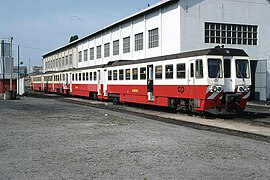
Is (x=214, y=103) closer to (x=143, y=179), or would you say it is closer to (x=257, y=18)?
(x=143, y=179)

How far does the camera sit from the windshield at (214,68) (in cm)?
1585

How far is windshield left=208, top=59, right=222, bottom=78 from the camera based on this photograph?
15.9 metres

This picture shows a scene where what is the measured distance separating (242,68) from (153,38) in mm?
18858

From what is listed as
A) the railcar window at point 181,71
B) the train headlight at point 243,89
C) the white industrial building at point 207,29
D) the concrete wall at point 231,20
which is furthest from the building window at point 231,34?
the train headlight at point 243,89

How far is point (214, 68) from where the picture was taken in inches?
629

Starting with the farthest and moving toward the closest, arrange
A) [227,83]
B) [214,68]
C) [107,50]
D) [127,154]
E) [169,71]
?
[107,50] < [169,71] < [227,83] < [214,68] < [127,154]

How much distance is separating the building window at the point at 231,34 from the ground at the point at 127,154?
20.8m

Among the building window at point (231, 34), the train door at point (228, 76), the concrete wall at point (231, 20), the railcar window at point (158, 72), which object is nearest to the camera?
the train door at point (228, 76)

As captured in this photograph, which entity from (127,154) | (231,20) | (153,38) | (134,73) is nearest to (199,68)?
(134,73)

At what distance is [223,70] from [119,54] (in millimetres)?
27469

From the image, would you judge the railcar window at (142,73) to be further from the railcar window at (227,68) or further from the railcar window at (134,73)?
the railcar window at (227,68)

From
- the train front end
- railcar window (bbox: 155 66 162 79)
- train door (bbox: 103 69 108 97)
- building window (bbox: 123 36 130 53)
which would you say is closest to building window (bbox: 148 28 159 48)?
building window (bbox: 123 36 130 53)

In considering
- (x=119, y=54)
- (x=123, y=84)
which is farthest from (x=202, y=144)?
(x=119, y=54)

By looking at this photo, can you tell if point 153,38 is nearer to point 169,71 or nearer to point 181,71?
point 169,71
